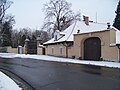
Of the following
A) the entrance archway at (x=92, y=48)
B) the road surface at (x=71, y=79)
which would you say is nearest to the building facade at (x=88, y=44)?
the entrance archway at (x=92, y=48)

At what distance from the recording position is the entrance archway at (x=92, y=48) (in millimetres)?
25984

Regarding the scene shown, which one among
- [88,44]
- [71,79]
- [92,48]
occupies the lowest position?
[71,79]

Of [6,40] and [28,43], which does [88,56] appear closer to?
[28,43]

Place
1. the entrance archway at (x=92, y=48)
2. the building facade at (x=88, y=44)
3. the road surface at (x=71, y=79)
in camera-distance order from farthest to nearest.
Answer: the entrance archway at (x=92, y=48) → the building facade at (x=88, y=44) → the road surface at (x=71, y=79)

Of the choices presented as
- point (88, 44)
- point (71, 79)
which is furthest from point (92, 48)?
point (71, 79)

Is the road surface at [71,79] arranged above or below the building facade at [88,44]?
below

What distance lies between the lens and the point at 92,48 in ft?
88.3

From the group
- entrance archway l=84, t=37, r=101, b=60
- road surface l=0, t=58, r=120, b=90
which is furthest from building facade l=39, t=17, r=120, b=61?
road surface l=0, t=58, r=120, b=90

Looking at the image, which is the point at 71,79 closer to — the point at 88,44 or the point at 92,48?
the point at 92,48

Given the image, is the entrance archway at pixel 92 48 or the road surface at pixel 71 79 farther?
the entrance archway at pixel 92 48

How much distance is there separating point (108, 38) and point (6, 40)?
4199cm

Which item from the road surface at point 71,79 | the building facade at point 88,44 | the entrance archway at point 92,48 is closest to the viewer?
the road surface at point 71,79

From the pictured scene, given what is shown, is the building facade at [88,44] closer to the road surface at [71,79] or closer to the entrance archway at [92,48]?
the entrance archway at [92,48]

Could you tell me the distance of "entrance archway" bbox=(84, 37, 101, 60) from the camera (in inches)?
1023
